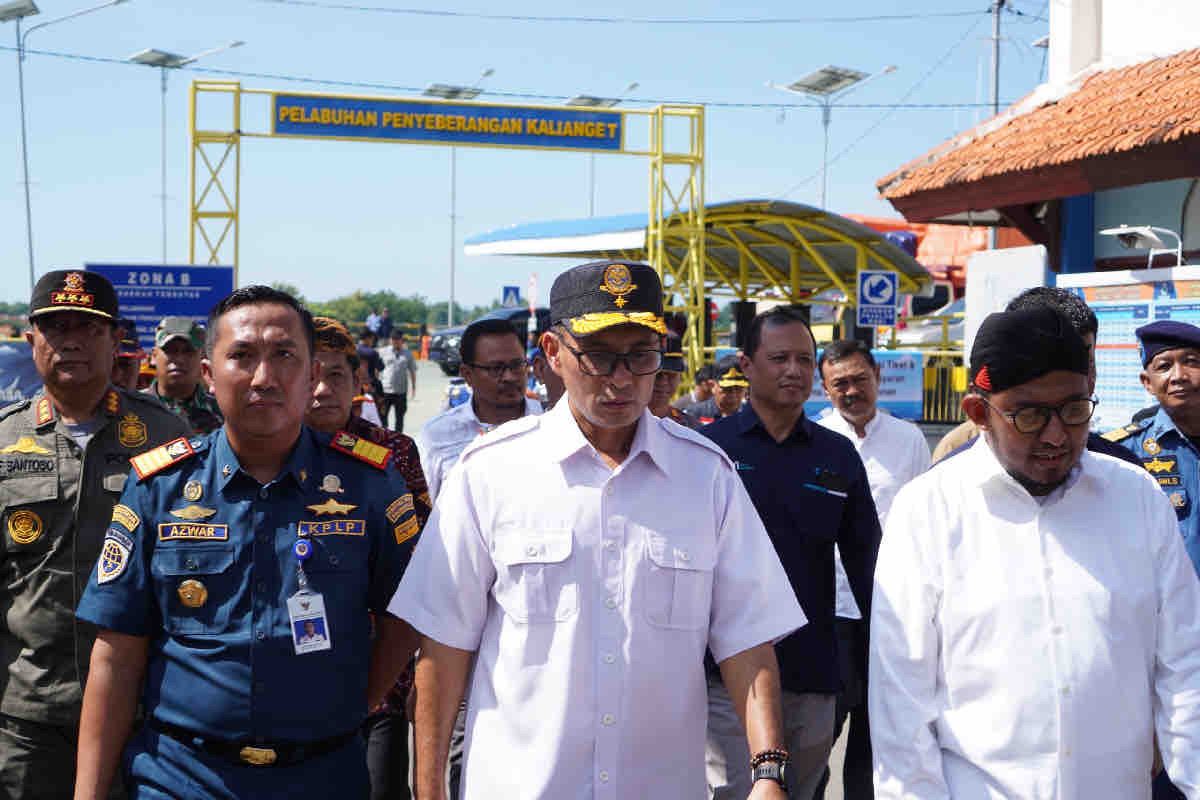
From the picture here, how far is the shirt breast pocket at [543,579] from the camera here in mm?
2707

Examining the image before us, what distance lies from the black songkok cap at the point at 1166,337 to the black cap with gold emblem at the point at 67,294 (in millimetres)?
3833

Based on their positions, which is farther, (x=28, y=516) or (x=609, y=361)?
(x=28, y=516)

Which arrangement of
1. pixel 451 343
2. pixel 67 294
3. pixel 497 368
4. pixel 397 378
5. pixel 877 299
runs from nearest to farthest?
pixel 67 294, pixel 497 368, pixel 877 299, pixel 397 378, pixel 451 343

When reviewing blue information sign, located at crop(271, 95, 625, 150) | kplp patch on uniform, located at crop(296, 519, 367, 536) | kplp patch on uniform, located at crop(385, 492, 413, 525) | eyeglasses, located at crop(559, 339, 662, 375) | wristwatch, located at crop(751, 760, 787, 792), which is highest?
blue information sign, located at crop(271, 95, 625, 150)

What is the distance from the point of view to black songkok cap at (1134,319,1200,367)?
173 inches

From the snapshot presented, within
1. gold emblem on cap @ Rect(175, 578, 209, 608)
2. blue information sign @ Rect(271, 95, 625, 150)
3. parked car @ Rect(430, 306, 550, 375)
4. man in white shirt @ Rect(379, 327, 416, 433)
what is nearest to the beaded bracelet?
gold emblem on cap @ Rect(175, 578, 209, 608)

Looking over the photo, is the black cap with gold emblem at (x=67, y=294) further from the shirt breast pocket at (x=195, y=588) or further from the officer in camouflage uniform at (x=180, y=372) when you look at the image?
the officer in camouflage uniform at (x=180, y=372)

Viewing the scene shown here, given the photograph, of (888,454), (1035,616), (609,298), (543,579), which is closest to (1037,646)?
(1035,616)

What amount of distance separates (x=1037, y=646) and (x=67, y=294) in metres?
3.26

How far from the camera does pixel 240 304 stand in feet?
10.1

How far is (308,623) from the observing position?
290 cm

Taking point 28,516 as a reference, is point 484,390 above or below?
above

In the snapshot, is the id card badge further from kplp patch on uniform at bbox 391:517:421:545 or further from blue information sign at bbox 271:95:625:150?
blue information sign at bbox 271:95:625:150

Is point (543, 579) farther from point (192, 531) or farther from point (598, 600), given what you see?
point (192, 531)
